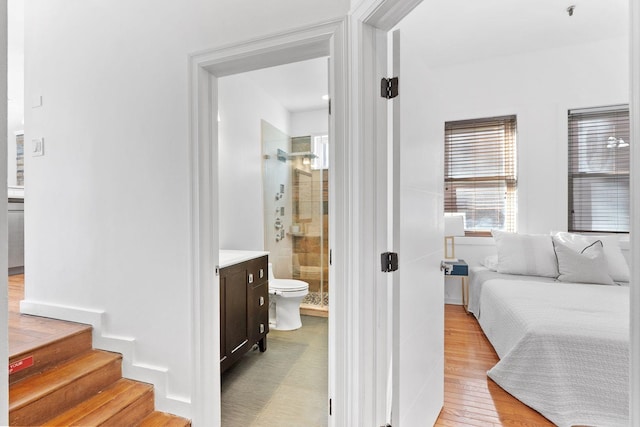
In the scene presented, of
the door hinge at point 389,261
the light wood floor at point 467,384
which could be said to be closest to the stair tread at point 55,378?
the light wood floor at point 467,384

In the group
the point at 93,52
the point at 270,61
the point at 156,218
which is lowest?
the point at 156,218

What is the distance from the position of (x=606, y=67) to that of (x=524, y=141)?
3.42 feet

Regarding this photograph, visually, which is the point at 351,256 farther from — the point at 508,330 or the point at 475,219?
the point at 475,219

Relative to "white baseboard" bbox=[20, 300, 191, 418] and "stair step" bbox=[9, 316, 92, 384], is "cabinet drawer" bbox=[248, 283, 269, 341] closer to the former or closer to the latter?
"white baseboard" bbox=[20, 300, 191, 418]

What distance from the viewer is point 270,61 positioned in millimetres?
1659

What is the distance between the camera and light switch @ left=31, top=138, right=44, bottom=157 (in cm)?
210

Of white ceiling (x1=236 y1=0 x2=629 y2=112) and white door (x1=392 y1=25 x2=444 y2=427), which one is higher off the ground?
white ceiling (x1=236 y1=0 x2=629 y2=112)

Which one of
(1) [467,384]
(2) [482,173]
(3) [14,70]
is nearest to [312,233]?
(2) [482,173]

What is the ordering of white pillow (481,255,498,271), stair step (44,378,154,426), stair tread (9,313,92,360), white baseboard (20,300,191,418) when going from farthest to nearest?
white pillow (481,255,498,271), white baseboard (20,300,191,418), stair tread (9,313,92,360), stair step (44,378,154,426)

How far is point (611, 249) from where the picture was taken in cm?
305

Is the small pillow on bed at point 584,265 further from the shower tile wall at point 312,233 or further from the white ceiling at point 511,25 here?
the shower tile wall at point 312,233

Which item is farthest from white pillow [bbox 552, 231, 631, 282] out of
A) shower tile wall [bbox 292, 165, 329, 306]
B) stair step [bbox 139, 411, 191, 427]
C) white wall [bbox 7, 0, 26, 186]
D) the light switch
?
the light switch

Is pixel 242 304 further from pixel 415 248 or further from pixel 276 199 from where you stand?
pixel 276 199

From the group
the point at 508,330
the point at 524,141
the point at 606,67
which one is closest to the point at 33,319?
the point at 508,330
